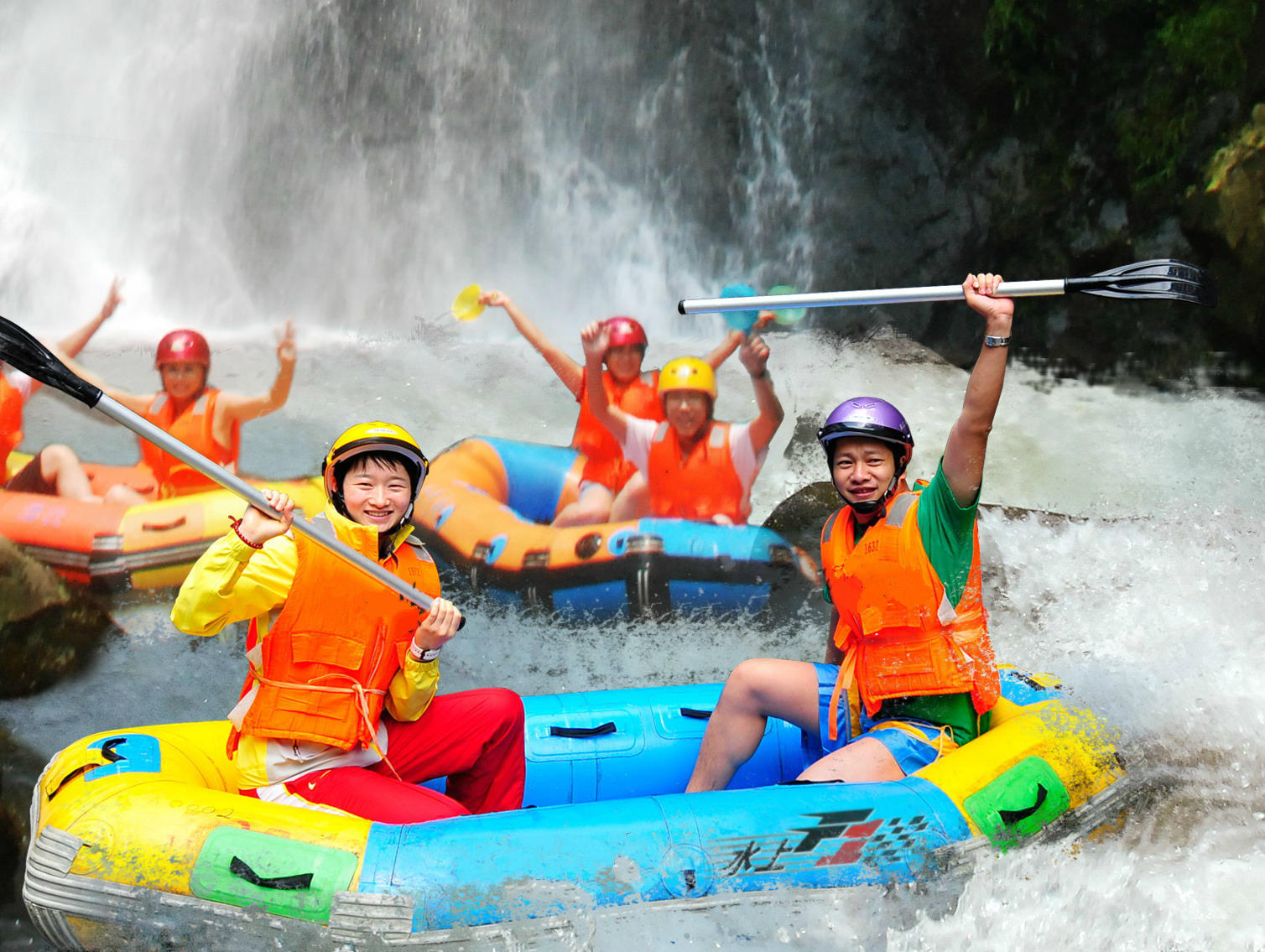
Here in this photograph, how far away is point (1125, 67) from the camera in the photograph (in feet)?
28.5

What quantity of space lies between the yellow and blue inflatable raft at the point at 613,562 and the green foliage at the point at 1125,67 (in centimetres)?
498

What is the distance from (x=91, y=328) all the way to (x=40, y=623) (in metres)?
3.08

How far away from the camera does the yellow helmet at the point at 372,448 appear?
2912mm

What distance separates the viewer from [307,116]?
902 centimetres

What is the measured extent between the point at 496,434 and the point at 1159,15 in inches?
226

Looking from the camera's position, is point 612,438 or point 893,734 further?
point 612,438

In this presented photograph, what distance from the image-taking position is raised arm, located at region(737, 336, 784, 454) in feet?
20.6

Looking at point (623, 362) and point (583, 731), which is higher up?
point (623, 362)

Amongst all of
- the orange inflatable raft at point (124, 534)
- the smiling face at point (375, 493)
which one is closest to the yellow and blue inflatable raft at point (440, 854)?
the smiling face at point (375, 493)

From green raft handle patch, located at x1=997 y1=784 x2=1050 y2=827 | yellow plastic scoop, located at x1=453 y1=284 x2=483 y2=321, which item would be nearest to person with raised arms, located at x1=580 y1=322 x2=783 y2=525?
yellow plastic scoop, located at x1=453 y1=284 x2=483 y2=321

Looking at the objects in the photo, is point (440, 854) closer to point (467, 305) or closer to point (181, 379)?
point (181, 379)

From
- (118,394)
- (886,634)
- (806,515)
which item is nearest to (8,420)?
(118,394)

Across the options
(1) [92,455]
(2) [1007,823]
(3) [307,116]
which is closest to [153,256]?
(3) [307,116]

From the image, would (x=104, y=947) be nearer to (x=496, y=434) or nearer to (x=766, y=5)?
(x=496, y=434)
